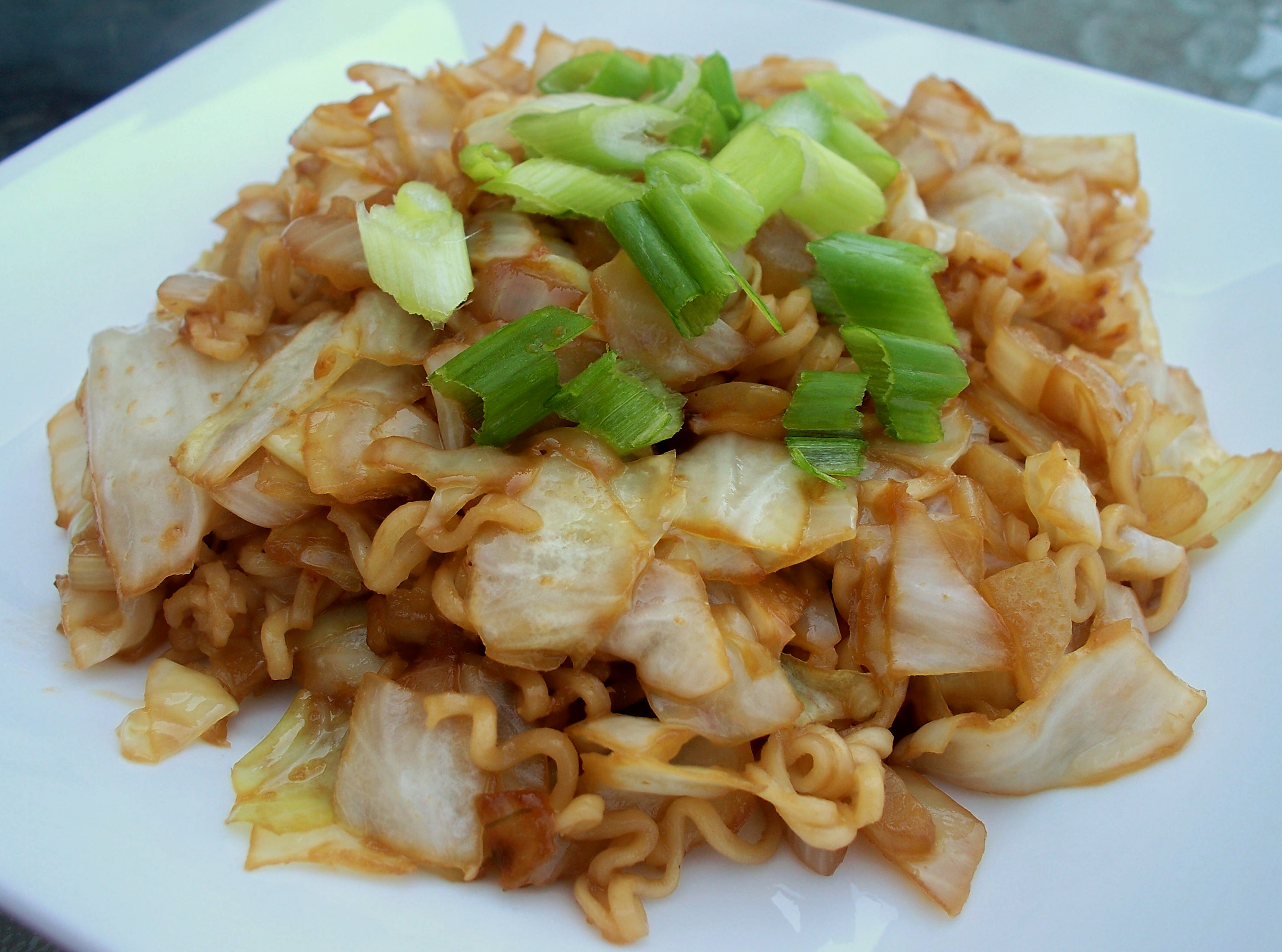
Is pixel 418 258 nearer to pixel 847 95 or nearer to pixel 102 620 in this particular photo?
pixel 102 620

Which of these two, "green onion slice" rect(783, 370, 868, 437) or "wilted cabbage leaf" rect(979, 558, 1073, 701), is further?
"green onion slice" rect(783, 370, 868, 437)

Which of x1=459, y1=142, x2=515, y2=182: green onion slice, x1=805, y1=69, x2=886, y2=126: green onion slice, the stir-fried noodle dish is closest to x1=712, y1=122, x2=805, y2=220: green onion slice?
the stir-fried noodle dish

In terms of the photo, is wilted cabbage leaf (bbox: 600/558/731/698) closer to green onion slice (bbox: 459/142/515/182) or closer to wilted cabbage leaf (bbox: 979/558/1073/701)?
wilted cabbage leaf (bbox: 979/558/1073/701)

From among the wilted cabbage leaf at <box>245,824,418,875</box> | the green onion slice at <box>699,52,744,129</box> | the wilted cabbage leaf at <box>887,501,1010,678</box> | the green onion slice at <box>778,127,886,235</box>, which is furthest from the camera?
the green onion slice at <box>699,52,744,129</box>

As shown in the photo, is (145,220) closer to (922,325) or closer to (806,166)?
(806,166)

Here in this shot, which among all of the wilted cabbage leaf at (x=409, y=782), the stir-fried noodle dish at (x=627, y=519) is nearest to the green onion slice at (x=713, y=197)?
the stir-fried noodle dish at (x=627, y=519)

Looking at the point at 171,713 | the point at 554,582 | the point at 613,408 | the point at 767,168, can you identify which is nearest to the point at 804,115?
the point at 767,168

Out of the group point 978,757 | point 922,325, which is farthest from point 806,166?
point 978,757

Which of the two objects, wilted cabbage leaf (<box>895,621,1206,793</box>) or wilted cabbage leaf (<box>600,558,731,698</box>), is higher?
wilted cabbage leaf (<box>600,558,731,698</box>)
